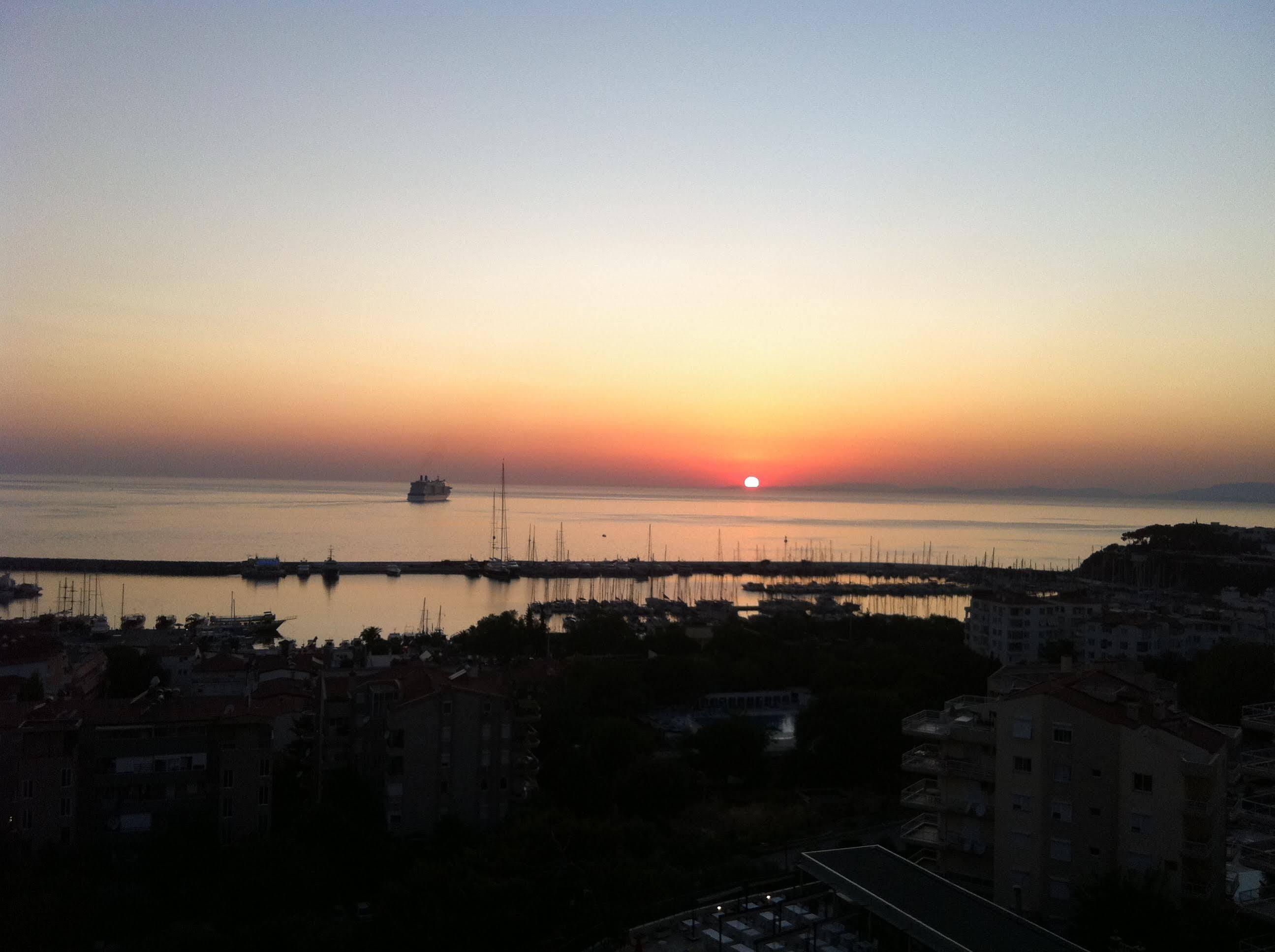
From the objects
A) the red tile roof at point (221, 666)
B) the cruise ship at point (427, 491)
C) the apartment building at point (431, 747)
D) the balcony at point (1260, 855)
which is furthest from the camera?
the cruise ship at point (427, 491)

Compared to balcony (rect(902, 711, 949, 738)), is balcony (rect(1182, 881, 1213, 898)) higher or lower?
lower

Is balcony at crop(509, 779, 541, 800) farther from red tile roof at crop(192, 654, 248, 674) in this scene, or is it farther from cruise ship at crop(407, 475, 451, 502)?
cruise ship at crop(407, 475, 451, 502)

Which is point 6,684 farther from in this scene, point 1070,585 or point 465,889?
point 1070,585

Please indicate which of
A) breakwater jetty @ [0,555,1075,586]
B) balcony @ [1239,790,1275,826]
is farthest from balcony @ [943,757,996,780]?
breakwater jetty @ [0,555,1075,586]

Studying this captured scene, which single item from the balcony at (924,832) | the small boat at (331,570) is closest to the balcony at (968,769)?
the balcony at (924,832)

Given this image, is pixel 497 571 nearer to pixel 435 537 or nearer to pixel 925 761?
pixel 435 537

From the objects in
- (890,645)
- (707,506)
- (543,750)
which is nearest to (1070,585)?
(890,645)

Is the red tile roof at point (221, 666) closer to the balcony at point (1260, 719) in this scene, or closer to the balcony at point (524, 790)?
the balcony at point (524, 790)
